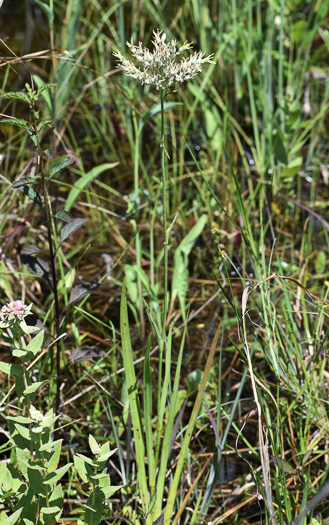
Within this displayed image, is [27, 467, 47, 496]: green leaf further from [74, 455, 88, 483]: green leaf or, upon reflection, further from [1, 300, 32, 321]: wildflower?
[1, 300, 32, 321]: wildflower

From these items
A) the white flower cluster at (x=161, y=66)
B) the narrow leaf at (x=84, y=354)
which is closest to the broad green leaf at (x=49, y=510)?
the narrow leaf at (x=84, y=354)

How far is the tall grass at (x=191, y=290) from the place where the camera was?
1.20 meters

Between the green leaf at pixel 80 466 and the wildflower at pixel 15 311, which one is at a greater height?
the wildflower at pixel 15 311

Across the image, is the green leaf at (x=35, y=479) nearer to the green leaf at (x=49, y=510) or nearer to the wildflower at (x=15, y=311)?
the green leaf at (x=49, y=510)

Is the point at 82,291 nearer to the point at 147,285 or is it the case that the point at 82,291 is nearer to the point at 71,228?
the point at 71,228

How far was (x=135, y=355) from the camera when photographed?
5.34 feet

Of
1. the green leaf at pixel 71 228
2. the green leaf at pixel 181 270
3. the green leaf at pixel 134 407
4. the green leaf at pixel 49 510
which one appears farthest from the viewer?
the green leaf at pixel 181 270

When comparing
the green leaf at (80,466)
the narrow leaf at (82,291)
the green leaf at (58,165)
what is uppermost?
the green leaf at (58,165)

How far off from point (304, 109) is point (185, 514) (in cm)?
198

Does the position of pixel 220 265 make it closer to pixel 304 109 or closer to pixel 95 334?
pixel 95 334

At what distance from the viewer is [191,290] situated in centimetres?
192

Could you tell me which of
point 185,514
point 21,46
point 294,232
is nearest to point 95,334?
point 185,514

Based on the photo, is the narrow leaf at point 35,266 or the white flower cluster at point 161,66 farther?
the narrow leaf at point 35,266

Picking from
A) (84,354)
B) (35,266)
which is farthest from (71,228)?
(84,354)
